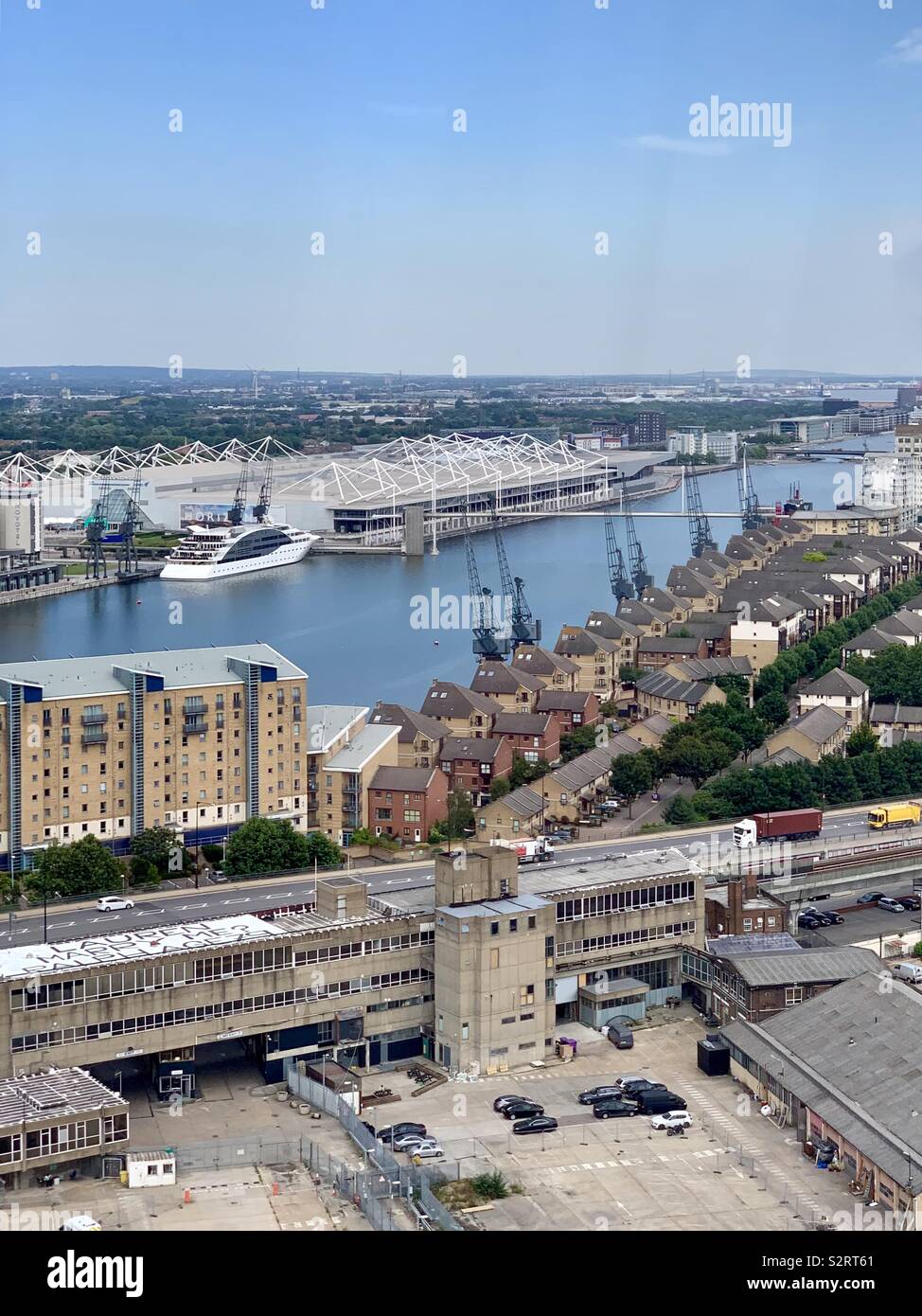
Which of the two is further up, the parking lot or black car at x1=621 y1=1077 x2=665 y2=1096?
black car at x1=621 y1=1077 x2=665 y2=1096

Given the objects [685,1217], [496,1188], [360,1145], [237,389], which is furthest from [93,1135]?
[237,389]

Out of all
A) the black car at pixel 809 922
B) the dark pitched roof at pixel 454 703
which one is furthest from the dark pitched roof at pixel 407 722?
the black car at pixel 809 922

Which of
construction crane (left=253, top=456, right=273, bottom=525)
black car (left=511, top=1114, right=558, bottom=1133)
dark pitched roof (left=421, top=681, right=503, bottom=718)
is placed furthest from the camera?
construction crane (left=253, top=456, right=273, bottom=525)

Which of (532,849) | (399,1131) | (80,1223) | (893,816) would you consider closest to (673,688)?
(893,816)

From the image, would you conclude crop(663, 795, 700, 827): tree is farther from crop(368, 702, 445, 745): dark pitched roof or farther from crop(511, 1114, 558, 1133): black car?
crop(511, 1114, 558, 1133): black car

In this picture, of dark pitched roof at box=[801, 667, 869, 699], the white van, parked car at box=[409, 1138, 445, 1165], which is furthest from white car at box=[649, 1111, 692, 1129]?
dark pitched roof at box=[801, 667, 869, 699]

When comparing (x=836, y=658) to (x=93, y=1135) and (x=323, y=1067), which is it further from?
(x=93, y=1135)

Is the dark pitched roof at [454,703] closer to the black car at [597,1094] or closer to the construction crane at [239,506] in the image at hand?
the black car at [597,1094]

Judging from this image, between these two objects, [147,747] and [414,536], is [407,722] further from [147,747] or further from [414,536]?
[414,536]
